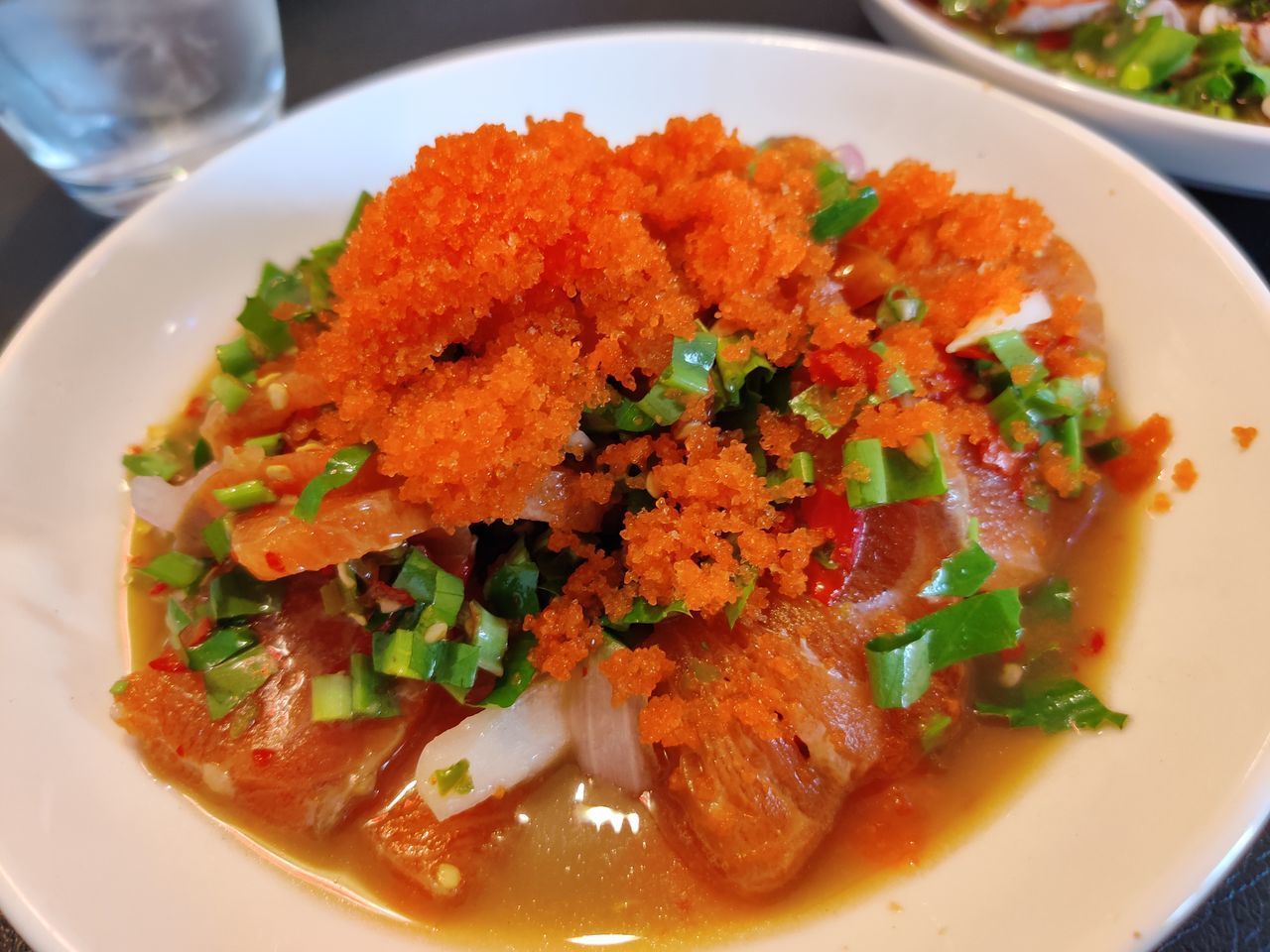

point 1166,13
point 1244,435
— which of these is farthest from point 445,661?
point 1166,13

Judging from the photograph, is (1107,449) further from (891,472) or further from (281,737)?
(281,737)

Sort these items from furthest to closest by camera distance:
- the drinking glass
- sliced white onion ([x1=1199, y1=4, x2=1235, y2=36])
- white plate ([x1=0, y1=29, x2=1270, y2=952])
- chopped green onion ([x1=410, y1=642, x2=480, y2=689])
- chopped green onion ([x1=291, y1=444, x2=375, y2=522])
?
sliced white onion ([x1=1199, y1=4, x2=1235, y2=36]) < the drinking glass < chopped green onion ([x1=410, y1=642, x2=480, y2=689]) < chopped green onion ([x1=291, y1=444, x2=375, y2=522]) < white plate ([x1=0, y1=29, x2=1270, y2=952])

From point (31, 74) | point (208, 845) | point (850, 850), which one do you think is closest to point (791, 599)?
point (850, 850)

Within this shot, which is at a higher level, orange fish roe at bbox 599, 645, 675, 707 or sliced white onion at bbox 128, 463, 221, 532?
orange fish roe at bbox 599, 645, 675, 707

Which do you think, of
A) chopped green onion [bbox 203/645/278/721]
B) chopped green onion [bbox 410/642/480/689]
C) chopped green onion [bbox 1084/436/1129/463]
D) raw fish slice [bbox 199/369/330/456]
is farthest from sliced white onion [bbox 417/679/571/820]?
chopped green onion [bbox 1084/436/1129/463]

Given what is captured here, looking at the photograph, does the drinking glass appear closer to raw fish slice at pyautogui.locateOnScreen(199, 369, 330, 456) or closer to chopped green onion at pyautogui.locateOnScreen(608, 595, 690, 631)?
raw fish slice at pyautogui.locateOnScreen(199, 369, 330, 456)

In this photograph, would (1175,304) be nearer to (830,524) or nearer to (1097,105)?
(1097,105)
